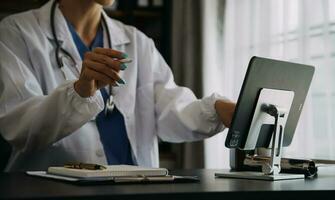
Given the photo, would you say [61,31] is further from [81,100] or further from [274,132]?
[274,132]

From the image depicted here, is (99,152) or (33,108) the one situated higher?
(33,108)

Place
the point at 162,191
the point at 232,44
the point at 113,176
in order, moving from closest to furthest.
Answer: the point at 162,191
the point at 113,176
the point at 232,44

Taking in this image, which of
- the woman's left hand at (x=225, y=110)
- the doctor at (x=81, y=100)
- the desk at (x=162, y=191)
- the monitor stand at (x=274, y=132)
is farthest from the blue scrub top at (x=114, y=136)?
the desk at (x=162, y=191)

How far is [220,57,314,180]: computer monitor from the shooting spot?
A: 1167 millimetres

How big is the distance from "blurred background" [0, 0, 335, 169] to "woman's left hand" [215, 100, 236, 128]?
21.9 inches

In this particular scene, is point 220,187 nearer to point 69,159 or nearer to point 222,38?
point 69,159

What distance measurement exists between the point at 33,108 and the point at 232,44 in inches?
59.1

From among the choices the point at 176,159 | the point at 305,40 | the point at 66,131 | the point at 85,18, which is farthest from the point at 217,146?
the point at 66,131

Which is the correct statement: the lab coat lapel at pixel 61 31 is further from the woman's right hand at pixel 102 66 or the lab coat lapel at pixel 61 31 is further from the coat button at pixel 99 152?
the woman's right hand at pixel 102 66

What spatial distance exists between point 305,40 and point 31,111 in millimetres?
1219

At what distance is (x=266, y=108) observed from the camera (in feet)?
3.98

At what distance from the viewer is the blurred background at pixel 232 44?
2.09 metres

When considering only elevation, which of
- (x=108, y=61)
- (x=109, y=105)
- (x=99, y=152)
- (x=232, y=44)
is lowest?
(x=99, y=152)

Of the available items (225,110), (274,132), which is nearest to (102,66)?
(274,132)
